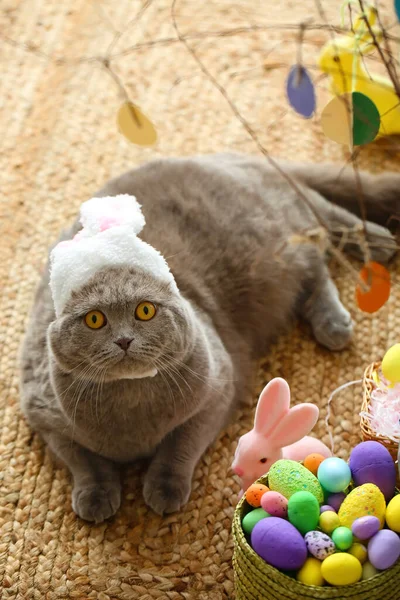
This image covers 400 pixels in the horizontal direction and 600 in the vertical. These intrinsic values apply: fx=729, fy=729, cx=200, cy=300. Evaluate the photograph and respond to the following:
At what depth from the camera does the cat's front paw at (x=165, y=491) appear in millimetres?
1428

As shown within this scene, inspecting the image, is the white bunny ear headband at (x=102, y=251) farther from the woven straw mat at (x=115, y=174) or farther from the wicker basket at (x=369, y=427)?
the wicker basket at (x=369, y=427)

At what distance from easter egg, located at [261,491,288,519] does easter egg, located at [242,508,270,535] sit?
13 mm

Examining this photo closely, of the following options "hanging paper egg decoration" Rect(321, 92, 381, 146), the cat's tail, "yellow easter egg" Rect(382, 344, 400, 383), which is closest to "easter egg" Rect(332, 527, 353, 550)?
"yellow easter egg" Rect(382, 344, 400, 383)

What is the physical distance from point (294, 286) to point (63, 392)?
2.17 feet

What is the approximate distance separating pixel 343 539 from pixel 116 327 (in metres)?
0.49

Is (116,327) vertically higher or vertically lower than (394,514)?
higher

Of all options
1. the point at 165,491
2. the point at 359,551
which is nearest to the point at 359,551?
the point at 359,551

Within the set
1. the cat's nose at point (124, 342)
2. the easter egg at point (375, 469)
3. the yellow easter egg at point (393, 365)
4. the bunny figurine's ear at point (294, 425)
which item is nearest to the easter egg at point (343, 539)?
the easter egg at point (375, 469)

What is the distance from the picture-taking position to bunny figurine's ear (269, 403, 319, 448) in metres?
1.25

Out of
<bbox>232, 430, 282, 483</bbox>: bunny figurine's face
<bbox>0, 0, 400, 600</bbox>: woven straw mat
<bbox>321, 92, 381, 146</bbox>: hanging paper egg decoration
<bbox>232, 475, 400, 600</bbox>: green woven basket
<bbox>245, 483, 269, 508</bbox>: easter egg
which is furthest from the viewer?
<bbox>0, 0, 400, 600</bbox>: woven straw mat

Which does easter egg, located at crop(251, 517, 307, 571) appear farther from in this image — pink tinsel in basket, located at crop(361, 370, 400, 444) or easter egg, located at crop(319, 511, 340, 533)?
pink tinsel in basket, located at crop(361, 370, 400, 444)

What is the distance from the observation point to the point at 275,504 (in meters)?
1.12

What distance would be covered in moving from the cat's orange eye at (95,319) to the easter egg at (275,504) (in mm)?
385

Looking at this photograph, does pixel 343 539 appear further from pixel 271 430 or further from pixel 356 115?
pixel 356 115
